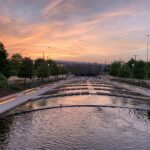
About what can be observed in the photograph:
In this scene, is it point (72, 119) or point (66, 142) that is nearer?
point (66, 142)

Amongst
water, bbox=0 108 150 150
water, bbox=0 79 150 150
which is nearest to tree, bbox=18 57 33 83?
water, bbox=0 79 150 150

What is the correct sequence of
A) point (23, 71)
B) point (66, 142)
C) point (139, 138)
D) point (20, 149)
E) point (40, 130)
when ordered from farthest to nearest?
point (23, 71) < point (40, 130) < point (139, 138) < point (66, 142) < point (20, 149)

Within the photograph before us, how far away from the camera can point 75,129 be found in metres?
22.3

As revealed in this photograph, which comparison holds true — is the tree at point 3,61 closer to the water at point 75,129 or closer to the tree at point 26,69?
the tree at point 26,69

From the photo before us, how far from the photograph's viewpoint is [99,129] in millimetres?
22484

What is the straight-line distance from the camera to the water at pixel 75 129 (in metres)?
18.4

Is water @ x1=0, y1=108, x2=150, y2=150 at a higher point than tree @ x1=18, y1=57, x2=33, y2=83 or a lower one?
lower

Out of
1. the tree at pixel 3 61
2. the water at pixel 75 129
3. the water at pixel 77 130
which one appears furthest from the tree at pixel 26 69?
the water at pixel 77 130

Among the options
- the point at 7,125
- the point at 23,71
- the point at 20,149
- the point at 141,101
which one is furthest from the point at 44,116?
the point at 23,71

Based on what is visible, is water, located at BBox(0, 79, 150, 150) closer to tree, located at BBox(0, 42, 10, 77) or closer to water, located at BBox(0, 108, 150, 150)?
water, located at BBox(0, 108, 150, 150)

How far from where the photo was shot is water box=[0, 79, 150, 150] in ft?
60.3

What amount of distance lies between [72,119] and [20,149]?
30.0ft

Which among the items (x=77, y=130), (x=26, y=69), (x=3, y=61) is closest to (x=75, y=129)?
(x=77, y=130)

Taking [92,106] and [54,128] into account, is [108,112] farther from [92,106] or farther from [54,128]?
[54,128]
